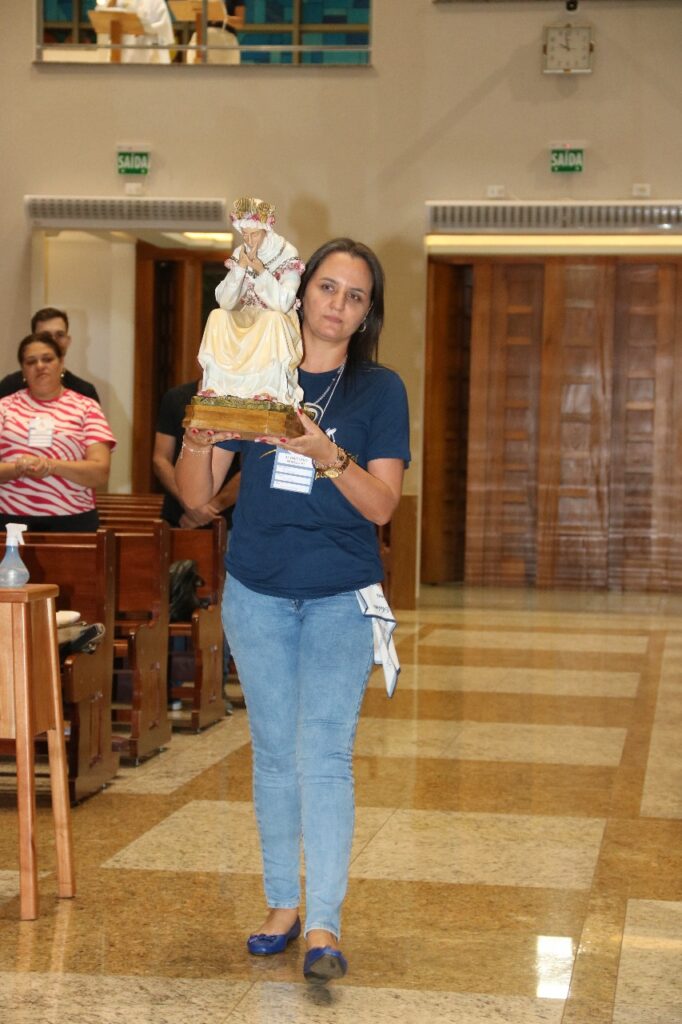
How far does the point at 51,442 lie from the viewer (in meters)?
6.06

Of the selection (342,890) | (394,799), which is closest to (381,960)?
(342,890)

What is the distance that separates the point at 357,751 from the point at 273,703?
278 centimetres

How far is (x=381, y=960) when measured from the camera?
3426mm

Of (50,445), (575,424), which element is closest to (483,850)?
(50,445)

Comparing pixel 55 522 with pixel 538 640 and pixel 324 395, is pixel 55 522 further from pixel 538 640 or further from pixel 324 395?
pixel 538 640

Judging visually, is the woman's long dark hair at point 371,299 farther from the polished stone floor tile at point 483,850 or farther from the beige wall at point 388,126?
the beige wall at point 388,126

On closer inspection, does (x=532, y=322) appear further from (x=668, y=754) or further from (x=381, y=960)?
(x=381, y=960)

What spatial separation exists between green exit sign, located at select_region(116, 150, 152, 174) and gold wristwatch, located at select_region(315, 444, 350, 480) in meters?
9.63

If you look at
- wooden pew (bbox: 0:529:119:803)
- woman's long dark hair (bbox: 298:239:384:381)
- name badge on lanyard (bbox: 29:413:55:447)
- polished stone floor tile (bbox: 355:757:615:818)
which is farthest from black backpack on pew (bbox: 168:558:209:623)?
woman's long dark hair (bbox: 298:239:384:381)

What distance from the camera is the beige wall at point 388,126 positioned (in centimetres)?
1171

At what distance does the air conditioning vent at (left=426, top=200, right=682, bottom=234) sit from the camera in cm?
1167

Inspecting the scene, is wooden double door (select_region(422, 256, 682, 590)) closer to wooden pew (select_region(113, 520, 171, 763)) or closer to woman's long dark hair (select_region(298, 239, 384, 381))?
wooden pew (select_region(113, 520, 171, 763))

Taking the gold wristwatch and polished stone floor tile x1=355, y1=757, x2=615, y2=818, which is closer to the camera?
the gold wristwatch

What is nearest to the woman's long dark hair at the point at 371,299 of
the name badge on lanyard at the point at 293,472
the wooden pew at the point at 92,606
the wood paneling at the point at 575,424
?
the name badge on lanyard at the point at 293,472
